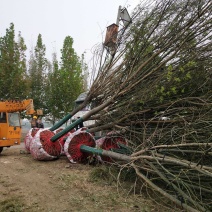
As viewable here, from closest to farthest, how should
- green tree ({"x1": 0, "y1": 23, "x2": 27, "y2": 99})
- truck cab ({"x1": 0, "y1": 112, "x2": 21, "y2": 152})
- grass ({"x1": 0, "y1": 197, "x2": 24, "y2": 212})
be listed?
grass ({"x1": 0, "y1": 197, "x2": 24, "y2": 212})
truck cab ({"x1": 0, "y1": 112, "x2": 21, "y2": 152})
green tree ({"x1": 0, "y1": 23, "x2": 27, "y2": 99})

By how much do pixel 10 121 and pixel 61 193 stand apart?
20.4 feet

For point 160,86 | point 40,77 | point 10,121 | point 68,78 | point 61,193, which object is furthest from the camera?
point 40,77

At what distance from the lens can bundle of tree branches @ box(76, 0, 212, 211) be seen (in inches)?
144

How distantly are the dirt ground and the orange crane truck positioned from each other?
4311mm

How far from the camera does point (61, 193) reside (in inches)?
141

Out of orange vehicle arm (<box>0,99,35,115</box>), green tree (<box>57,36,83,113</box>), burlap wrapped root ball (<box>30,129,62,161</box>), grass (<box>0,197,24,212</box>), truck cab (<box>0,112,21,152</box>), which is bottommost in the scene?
grass (<box>0,197,24,212</box>)

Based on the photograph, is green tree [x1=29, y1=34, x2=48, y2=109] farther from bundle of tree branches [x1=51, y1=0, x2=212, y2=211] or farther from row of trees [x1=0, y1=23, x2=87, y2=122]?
bundle of tree branches [x1=51, y1=0, x2=212, y2=211]

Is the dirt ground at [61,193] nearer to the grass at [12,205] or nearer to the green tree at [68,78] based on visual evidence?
the grass at [12,205]

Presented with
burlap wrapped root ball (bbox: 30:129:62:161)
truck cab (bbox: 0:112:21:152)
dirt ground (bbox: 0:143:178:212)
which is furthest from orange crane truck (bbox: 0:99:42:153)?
dirt ground (bbox: 0:143:178:212)

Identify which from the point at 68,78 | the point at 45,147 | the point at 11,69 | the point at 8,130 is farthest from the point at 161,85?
the point at 68,78

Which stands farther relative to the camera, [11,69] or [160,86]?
[11,69]

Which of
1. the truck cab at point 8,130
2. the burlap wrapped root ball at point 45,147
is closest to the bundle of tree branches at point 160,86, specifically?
the burlap wrapped root ball at point 45,147

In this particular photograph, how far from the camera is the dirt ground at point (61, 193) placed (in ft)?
10.4

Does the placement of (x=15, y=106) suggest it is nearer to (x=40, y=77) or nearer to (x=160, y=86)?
(x=160, y=86)
